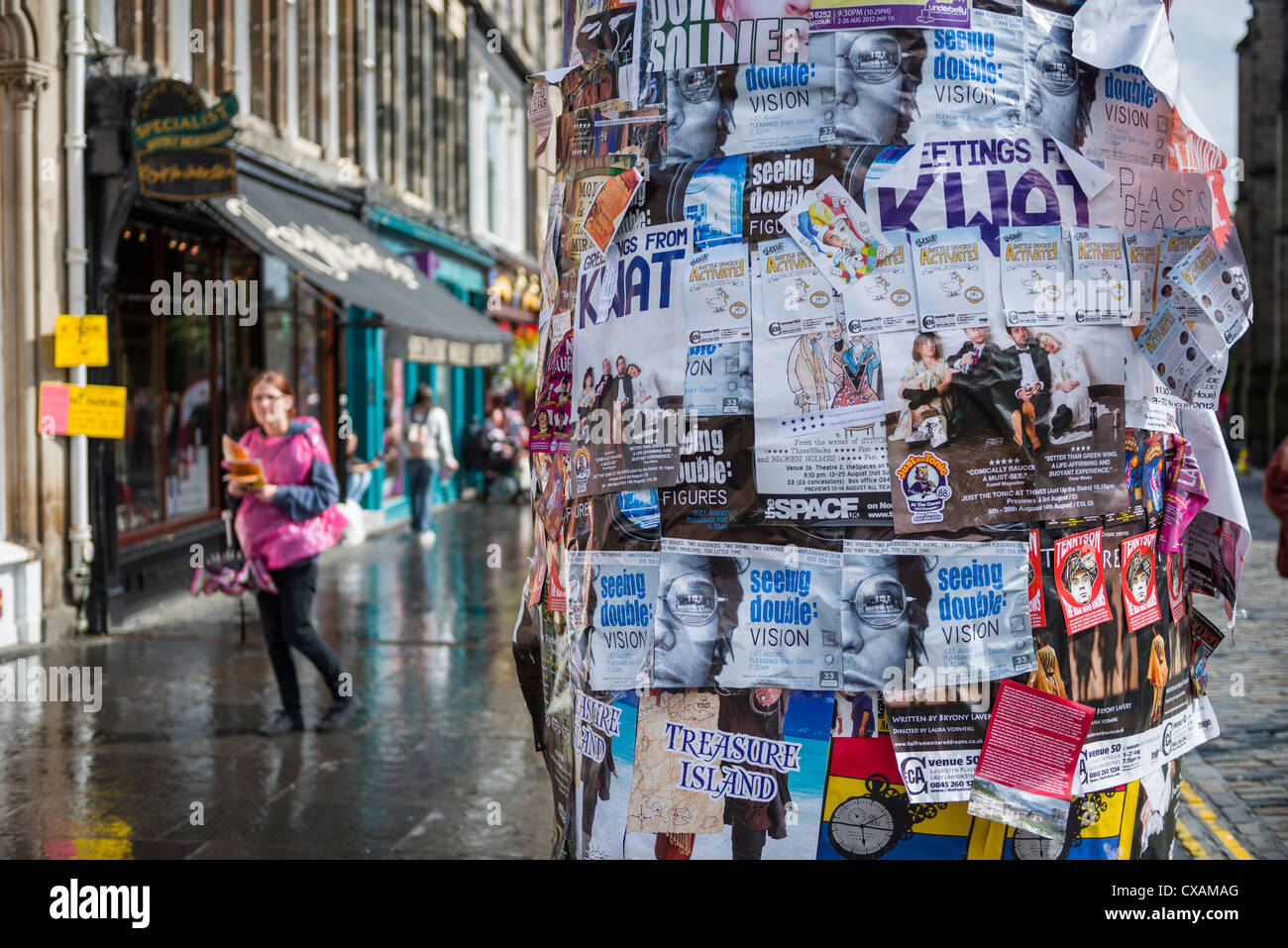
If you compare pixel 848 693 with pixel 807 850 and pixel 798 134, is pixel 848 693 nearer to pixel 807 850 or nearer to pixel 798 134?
pixel 807 850

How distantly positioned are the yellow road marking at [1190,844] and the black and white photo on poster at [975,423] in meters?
3.40

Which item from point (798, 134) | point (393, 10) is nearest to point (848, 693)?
point (798, 134)

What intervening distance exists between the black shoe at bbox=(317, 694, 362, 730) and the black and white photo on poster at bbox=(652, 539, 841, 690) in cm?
550

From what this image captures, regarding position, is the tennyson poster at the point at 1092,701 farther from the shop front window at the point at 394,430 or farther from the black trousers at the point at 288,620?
the shop front window at the point at 394,430

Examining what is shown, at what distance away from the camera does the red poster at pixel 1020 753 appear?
238 centimetres

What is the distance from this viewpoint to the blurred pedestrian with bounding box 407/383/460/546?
57.1 ft

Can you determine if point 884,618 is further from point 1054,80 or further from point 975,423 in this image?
point 1054,80

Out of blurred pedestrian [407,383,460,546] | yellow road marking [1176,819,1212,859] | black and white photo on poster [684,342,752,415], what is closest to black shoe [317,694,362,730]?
yellow road marking [1176,819,1212,859]

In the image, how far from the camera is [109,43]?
11383mm

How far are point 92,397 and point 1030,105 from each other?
30.8 feet

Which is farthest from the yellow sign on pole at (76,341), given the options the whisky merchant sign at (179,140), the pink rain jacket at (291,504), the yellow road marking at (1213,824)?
the yellow road marking at (1213,824)

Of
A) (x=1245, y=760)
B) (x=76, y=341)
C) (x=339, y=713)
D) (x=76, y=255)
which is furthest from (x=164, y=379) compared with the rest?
Answer: (x=1245, y=760)

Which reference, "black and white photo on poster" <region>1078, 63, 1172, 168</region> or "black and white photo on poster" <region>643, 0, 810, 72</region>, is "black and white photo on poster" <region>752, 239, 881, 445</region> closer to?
"black and white photo on poster" <region>643, 0, 810, 72</region>
